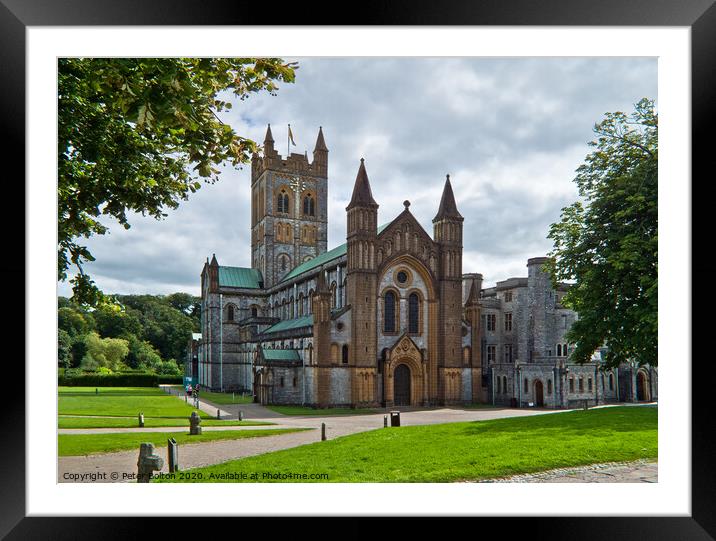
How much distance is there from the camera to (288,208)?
202ft

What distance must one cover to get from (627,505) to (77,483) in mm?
9827

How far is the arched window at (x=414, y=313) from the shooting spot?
38125mm

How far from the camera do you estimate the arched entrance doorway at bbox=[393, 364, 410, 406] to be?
36.8 metres

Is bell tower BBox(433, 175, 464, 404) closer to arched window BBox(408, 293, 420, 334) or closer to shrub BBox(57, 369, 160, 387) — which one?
arched window BBox(408, 293, 420, 334)

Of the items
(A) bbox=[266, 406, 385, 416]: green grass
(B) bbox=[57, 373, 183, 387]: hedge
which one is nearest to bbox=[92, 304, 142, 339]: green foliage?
(B) bbox=[57, 373, 183, 387]: hedge

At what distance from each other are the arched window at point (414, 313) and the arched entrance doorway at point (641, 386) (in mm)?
19112

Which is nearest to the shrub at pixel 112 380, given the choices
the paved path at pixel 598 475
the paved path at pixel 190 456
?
the paved path at pixel 190 456

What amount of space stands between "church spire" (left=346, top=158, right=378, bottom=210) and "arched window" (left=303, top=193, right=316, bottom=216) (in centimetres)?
2664

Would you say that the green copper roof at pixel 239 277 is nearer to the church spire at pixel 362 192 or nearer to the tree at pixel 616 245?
the church spire at pixel 362 192

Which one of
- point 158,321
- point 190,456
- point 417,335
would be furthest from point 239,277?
point 190,456

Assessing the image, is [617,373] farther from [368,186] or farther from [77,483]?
[77,483]

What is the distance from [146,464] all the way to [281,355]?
28236 mm
